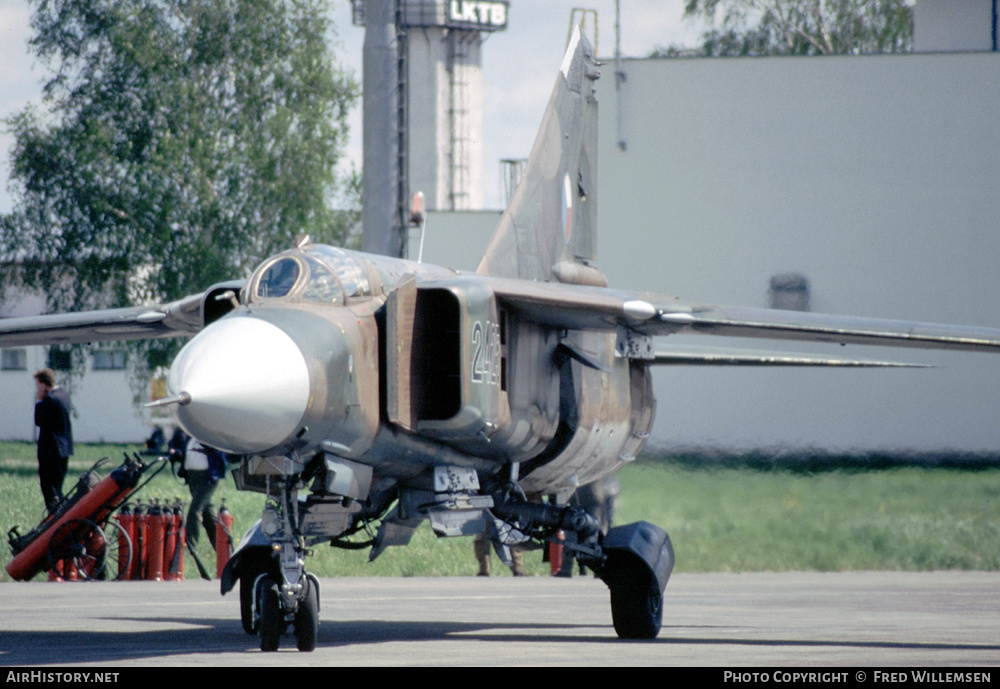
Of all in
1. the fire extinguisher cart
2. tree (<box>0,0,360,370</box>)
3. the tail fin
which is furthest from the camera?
tree (<box>0,0,360,370</box>)

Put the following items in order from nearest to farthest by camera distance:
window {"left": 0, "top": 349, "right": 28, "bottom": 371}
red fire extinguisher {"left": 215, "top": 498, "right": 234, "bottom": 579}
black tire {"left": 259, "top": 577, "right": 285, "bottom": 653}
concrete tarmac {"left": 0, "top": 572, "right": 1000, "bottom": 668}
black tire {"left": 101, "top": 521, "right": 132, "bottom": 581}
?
concrete tarmac {"left": 0, "top": 572, "right": 1000, "bottom": 668} → black tire {"left": 259, "top": 577, "right": 285, "bottom": 653} → black tire {"left": 101, "top": 521, "right": 132, "bottom": 581} → red fire extinguisher {"left": 215, "top": 498, "right": 234, "bottom": 579} → window {"left": 0, "top": 349, "right": 28, "bottom": 371}

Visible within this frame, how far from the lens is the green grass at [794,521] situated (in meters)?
17.0

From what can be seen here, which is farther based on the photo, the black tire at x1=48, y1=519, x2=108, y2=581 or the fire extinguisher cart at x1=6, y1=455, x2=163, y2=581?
the black tire at x1=48, y1=519, x2=108, y2=581

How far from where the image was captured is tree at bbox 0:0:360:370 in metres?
38.0

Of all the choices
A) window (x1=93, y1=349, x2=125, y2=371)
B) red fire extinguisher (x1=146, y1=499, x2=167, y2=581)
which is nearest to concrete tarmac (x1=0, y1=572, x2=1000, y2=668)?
red fire extinguisher (x1=146, y1=499, x2=167, y2=581)

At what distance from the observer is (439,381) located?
363 inches

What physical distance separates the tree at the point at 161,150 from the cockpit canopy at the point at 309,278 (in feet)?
99.7

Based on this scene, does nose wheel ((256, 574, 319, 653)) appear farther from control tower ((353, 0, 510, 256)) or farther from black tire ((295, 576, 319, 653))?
control tower ((353, 0, 510, 256))

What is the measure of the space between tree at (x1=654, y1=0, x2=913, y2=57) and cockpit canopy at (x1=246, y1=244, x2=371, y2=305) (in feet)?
132

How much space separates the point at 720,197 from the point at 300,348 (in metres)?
20.7

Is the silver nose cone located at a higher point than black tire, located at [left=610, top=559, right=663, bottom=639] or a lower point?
higher

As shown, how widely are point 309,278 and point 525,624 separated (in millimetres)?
4001

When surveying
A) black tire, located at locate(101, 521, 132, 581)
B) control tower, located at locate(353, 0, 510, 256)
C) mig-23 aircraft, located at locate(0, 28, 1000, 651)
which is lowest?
black tire, located at locate(101, 521, 132, 581)

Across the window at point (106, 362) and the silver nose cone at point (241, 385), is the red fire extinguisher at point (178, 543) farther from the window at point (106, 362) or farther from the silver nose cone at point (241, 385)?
the window at point (106, 362)
